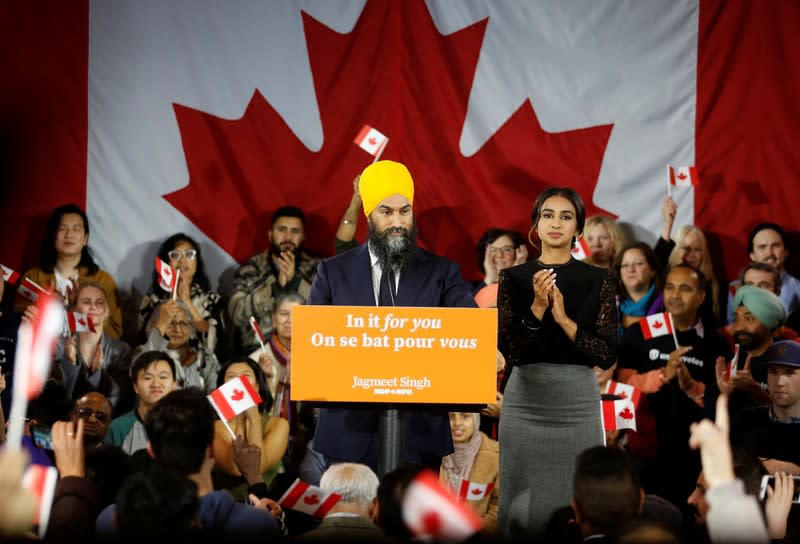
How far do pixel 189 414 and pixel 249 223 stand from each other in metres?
4.35

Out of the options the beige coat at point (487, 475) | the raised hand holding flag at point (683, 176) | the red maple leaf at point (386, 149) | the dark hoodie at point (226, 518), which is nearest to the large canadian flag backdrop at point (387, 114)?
the red maple leaf at point (386, 149)

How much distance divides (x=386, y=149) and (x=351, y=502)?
427 centimetres

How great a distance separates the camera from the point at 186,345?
6.17 meters

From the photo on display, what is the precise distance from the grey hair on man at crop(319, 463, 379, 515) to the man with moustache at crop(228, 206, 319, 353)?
3289 mm

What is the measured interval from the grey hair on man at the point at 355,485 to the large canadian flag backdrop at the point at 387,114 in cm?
403

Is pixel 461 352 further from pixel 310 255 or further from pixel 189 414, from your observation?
pixel 310 255

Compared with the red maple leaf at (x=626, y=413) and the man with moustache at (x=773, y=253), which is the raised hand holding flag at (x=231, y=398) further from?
the man with moustache at (x=773, y=253)

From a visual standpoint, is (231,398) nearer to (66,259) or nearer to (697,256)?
(66,259)

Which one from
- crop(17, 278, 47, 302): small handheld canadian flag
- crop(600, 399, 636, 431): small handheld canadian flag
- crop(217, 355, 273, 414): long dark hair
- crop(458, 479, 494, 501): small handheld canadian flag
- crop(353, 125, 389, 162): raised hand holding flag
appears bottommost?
crop(458, 479, 494, 501): small handheld canadian flag

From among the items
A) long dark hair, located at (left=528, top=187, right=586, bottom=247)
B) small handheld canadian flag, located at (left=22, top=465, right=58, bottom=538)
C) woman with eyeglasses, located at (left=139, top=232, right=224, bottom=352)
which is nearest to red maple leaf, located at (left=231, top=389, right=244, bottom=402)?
long dark hair, located at (left=528, top=187, right=586, bottom=247)

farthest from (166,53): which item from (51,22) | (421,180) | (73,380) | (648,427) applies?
(648,427)

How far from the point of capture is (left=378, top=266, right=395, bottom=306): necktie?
3756 mm

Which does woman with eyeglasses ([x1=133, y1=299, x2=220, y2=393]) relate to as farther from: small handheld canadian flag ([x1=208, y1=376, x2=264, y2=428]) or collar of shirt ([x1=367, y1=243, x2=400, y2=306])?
collar of shirt ([x1=367, y1=243, x2=400, y2=306])

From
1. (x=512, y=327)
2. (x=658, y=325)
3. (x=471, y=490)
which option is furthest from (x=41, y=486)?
(x=658, y=325)
